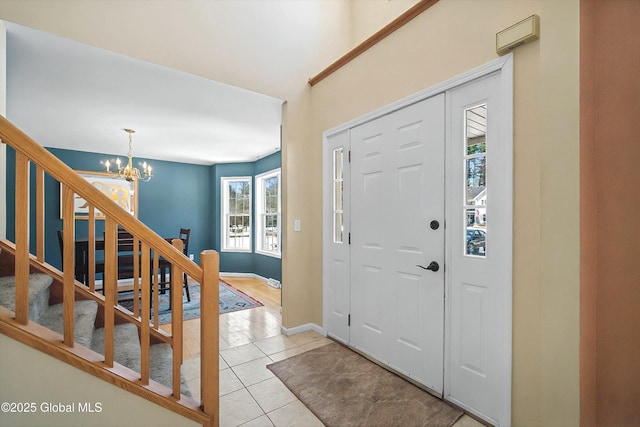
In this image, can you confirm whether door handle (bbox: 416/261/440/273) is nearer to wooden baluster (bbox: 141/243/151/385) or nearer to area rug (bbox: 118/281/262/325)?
wooden baluster (bbox: 141/243/151/385)

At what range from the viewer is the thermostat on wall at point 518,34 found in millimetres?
1445

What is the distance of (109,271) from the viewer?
1.31m

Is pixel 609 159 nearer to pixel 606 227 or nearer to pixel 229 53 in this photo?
pixel 606 227

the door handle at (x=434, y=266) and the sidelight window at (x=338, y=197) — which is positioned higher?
the sidelight window at (x=338, y=197)

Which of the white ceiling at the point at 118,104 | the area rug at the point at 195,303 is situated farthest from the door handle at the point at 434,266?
the area rug at the point at 195,303

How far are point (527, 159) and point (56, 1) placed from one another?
10.5ft

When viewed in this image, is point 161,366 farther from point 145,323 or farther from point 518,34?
point 518,34

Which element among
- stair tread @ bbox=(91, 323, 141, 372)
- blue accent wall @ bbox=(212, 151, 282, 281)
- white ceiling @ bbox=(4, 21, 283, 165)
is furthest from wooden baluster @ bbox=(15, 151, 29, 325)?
blue accent wall @ bbox=(212, 151, 282, 281)

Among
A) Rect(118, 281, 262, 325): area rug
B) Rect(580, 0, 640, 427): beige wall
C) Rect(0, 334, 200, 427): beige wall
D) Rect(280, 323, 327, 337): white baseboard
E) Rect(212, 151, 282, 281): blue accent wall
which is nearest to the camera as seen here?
Rect(0, 334, 200, 427): beige wall

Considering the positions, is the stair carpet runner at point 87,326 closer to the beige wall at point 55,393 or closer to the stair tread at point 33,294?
the stair tread at point 33,294

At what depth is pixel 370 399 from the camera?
1897mm

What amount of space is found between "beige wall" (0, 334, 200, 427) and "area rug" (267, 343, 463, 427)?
3.33 ft

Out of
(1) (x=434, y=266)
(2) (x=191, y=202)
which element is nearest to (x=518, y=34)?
(1) (x=434, y=266)

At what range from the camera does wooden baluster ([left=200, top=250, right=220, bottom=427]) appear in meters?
1.43
